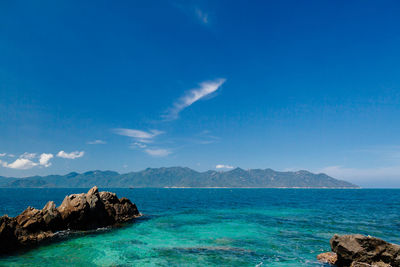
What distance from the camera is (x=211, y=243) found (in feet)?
86.0

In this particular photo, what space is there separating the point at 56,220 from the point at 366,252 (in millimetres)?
38442

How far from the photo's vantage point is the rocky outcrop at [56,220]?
25.4 meters

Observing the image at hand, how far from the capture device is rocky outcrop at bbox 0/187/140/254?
999 inches

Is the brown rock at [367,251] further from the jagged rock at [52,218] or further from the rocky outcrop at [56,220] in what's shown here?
the jagged rock at [52,218]

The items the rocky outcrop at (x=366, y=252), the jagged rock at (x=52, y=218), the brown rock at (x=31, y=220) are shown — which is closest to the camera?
the rocky outcrop at (x=366, y=252)

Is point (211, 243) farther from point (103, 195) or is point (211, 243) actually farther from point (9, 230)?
point (103, 195)

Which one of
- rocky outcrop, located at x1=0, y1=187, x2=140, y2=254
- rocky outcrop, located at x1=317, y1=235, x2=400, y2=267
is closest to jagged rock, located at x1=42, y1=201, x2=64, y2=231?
rocky outcrop, located at x1=0, y1=187, x2=140, y2=254

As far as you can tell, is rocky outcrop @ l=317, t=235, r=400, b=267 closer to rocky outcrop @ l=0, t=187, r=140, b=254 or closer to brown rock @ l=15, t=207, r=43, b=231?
→ rocky outcrop @ l=0, t=187, r=140, b=254

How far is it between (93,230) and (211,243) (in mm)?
20089

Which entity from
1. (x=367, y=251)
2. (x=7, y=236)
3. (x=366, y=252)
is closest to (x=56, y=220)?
(x=7, y=236)

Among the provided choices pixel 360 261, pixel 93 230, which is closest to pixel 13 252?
pixel 93 230

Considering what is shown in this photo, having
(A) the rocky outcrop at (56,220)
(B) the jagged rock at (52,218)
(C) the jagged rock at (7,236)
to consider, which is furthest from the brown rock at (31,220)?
(C) the jagged rock at (7,236)

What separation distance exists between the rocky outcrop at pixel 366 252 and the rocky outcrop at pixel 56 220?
33.6m

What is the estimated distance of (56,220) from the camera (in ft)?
105
